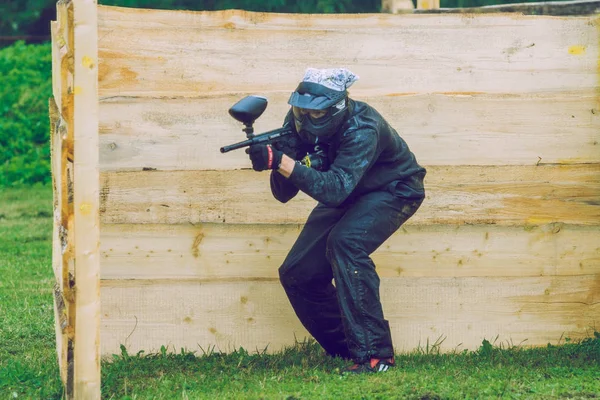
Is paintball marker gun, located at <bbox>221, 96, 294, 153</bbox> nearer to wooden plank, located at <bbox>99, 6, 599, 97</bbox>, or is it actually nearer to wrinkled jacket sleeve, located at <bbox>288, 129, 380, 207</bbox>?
wrinkled jacket sleeve, located at <bbox>288, 129, 380, 207</bbox>

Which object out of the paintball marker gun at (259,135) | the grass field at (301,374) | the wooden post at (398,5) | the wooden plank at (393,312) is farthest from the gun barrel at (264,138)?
the wooden post at (398,5)

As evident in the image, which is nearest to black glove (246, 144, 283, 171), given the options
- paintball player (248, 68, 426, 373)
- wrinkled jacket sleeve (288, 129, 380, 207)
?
paintball player (248, 68, 426, 373)

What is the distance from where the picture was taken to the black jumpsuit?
5199 mm

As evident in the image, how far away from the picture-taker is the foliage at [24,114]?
45.2ft

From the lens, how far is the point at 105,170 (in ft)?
18.8

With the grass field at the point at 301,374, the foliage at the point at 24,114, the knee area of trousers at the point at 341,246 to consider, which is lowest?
the foliage at the point at 24,114

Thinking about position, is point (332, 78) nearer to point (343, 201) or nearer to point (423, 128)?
point (343, 201)

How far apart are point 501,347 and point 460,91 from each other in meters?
1.62

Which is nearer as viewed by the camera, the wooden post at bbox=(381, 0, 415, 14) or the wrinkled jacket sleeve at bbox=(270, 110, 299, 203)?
the wrinkled jacket sleeve at bbox=(270, 110, 299, 203)

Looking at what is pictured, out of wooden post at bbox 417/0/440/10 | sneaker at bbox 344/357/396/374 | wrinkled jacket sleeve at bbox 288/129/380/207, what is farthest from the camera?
wooden post at bbox 417/0/440/10

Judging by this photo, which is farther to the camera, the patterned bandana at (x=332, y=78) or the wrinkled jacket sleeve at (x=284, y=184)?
the wrinkled jacket sleeve at (x=284, y=184)

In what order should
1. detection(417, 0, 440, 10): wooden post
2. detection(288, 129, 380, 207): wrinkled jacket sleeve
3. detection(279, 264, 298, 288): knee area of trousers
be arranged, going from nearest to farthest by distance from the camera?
detection(288, 129, 380, 207): wrinkled jacket sleeve < detection(279, 264, 298, 288): knee area of trousers < detection(417, 0, 440, 10): wooden post

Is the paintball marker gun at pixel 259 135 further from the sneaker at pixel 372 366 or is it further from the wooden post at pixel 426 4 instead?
the wooden post at pixel 426 4

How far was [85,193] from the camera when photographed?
4.41 metres
